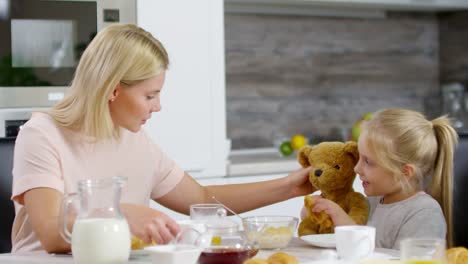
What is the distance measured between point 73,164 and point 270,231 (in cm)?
58

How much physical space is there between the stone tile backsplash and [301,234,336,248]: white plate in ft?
7.46

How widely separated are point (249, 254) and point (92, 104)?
0.65m

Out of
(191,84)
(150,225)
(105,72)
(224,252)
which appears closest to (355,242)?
(224,252)

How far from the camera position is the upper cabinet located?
3969mm

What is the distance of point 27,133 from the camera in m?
2.02

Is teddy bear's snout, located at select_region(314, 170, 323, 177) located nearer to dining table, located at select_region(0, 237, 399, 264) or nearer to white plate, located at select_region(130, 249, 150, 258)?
dining table, located at select_region(0, 237, 399, 264)

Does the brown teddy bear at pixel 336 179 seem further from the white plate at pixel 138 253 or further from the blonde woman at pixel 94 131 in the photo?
the white plate at pixel 138 253

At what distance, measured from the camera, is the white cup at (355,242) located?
1562mm

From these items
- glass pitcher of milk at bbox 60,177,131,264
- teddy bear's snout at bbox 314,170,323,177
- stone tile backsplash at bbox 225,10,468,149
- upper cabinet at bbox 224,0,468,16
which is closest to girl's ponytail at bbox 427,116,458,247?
teddy bear's snout at bbox 314,170,323,177

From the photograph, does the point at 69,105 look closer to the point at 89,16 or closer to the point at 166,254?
the point at 166,254

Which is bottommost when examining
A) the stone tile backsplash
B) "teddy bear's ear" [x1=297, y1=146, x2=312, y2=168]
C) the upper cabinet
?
"teddy bear's ear" [x1=297, y1=146, x2=312, y2=168]

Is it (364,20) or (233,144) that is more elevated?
(364,20)

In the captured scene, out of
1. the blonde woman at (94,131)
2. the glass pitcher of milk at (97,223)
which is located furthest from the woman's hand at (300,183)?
the glass pitcher of milk at (97,223)

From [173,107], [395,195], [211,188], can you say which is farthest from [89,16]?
[395,195]
